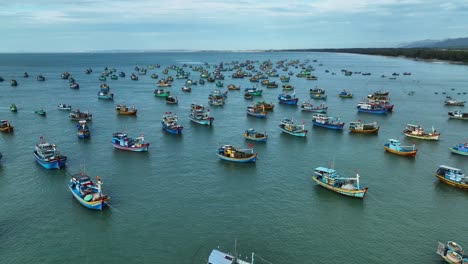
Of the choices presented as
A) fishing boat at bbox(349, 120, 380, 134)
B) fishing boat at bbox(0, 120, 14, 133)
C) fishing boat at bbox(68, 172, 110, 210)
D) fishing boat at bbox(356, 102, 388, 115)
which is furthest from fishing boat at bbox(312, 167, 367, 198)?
fishing boat at bbox(0, 120, 14, 133)

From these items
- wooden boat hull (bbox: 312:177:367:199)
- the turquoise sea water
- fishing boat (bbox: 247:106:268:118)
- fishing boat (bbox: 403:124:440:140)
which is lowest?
the turquoise sea water

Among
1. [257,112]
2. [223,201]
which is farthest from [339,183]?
[257,112]

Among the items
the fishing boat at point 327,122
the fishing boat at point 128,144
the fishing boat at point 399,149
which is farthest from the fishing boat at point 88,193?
the fishing boat at point 327,122

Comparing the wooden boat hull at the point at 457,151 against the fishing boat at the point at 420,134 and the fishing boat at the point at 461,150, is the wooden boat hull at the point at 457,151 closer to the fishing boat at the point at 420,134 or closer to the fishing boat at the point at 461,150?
the fishing boat at the point at 461,150

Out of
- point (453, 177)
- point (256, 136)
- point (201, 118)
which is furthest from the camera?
point (201, 118)

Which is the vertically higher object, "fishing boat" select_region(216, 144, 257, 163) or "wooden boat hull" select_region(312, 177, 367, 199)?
"fishing boat" select_region(216, 144, 257, 163)

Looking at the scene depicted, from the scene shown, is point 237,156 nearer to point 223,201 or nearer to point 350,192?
point 223,201

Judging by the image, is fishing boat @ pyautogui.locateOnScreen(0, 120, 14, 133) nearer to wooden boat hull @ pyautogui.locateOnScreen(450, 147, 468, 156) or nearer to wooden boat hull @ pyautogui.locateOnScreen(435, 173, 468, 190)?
wooden boat hull @ pyautogui.locateOnScreen(435, 173, 468, 190)
